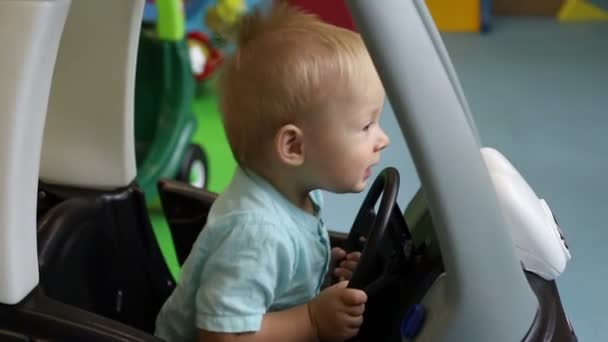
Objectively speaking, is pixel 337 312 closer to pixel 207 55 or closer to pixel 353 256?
pixel 353 256

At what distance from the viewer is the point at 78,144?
89cm

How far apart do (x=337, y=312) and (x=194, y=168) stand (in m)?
1.00

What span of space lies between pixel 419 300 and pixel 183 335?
0.24 metres

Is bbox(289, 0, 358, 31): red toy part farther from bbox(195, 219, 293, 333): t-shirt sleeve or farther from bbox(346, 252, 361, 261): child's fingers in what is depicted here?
bbox(195, 219, 293, 333): t-shirt sleeve

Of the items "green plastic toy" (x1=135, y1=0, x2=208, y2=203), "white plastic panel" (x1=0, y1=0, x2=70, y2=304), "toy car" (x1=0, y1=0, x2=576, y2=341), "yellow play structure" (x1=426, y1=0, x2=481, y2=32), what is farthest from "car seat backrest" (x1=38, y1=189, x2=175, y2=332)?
"yellow play structure" (x1=426, y1=0, x2=481, y2=32)

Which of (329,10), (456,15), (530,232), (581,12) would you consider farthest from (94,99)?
(581,12)

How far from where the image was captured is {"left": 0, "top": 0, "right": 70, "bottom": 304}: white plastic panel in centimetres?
60

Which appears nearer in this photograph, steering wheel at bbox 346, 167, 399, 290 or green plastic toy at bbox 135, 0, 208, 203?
steering wheel at bbox 346, 167, 399, 290

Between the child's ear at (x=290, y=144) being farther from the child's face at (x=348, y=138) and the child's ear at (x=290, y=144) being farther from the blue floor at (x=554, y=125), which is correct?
the blue floor at (x=554, y=125)

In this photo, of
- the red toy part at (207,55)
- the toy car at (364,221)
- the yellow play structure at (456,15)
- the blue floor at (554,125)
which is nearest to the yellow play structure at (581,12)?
the blue floor at (554,125)

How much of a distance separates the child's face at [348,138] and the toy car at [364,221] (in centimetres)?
4

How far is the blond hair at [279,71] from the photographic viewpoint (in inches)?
27.7

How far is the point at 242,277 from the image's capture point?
2.34ft

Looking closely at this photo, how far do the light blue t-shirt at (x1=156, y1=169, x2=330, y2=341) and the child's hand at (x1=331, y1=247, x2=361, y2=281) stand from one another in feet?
0.15
